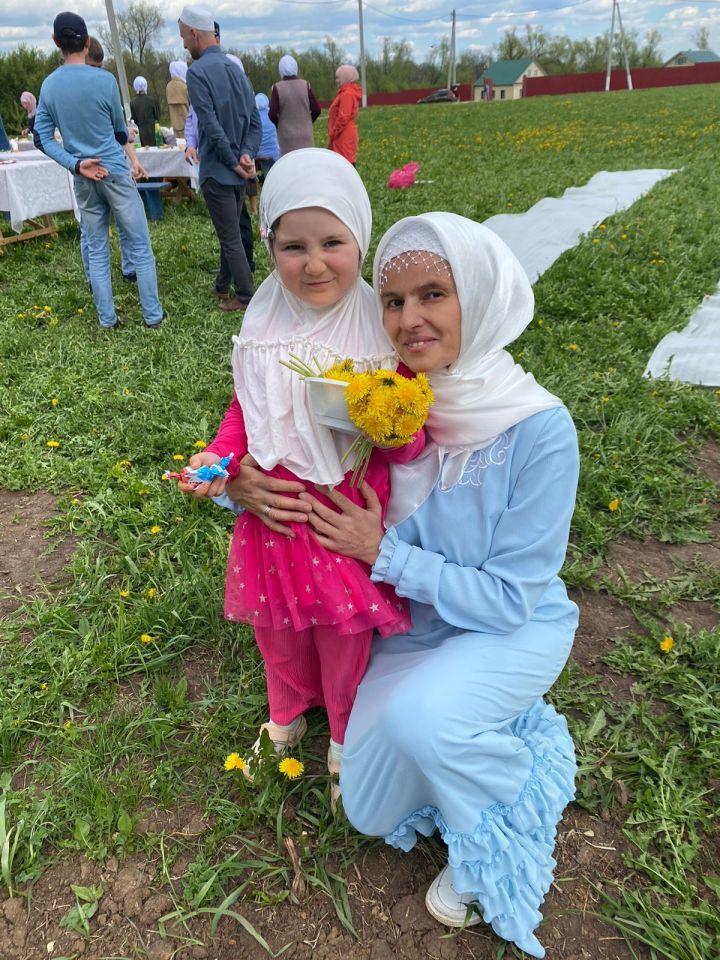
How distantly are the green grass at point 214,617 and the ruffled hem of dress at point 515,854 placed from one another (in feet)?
A: 0.77

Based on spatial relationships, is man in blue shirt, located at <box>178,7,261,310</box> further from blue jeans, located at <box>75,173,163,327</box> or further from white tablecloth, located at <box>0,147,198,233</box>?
white tablecloth, located at <box>0,147,198,233</box>

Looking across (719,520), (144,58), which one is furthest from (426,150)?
(144,58)

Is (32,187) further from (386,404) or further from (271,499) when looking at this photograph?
(386,404)

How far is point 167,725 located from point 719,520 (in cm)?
251

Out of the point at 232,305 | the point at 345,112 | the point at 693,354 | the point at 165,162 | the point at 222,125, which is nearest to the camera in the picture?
the point at 693,354

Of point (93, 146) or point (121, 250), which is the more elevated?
point (93, 146)

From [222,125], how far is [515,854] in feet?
17.0

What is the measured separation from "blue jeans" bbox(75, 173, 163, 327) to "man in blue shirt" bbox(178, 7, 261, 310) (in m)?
0.57

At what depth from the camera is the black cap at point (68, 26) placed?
4.51 meters

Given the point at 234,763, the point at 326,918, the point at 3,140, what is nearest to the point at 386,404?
the point at 234,763

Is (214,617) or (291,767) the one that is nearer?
(291,767)

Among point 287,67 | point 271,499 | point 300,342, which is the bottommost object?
point 271,499

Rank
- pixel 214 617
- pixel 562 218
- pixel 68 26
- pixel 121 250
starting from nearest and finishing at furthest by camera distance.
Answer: pixel 214 617 < pixel 68 26 < pixel 121 250 < pixel 562 218

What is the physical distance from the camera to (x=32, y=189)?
741 centimetres
